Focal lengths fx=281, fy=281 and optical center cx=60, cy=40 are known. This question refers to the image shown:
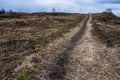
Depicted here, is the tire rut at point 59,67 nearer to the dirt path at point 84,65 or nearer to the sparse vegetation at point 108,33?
the dirt path at point 84,65

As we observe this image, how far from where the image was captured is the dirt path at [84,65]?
19.1 metres

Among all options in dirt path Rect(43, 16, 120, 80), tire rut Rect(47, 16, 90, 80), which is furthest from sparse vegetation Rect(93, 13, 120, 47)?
tire rut Rect(47, 16, 90, 80)

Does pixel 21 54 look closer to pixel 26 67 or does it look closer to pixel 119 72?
pixel 26 67

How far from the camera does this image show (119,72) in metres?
20.6

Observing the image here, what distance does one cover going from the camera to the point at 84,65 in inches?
868

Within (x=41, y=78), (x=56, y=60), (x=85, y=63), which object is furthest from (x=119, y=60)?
(x=41, y=78)

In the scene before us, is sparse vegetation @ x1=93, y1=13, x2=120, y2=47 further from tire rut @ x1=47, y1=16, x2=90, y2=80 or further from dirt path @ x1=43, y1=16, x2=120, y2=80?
tire rut @ x1=47, y1=16, x2=90, y2=80

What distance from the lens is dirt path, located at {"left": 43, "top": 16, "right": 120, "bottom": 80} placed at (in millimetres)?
19061

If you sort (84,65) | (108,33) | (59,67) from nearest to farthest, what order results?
(59,67)
(84,65)
(108,33)

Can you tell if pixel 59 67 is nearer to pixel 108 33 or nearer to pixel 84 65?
pixel 84 65

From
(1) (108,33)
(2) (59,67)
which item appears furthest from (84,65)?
(1) (108,33)

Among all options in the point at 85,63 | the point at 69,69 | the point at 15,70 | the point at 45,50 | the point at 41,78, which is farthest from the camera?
the point at 45,50

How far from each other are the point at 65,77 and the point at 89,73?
2.19m

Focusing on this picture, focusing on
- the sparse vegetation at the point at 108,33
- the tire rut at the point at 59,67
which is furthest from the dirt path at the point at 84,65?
the sparse vegetation at the point at 108,33
